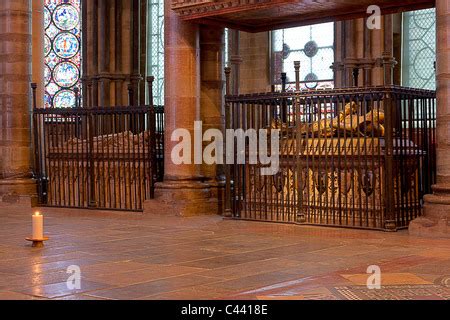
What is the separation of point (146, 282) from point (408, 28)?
1647 cm

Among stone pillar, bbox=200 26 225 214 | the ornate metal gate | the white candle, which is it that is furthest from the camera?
the ornate metal gate

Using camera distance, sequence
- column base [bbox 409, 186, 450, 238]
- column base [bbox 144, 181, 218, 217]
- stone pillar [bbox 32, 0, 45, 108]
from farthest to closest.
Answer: stone pillar [bbox 32, 0, 45, 108]
column base [bbox 144, 181, 218, 217]
column base [bbox 409, 186, 450, 238]

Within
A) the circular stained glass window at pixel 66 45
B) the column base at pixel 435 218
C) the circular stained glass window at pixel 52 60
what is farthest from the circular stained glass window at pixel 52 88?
the column base at pixel 435 218

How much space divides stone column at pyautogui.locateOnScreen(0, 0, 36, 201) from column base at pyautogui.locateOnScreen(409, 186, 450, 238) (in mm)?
9030

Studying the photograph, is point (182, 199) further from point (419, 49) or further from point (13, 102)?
point (419, 49)

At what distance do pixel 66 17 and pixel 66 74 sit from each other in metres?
2.05

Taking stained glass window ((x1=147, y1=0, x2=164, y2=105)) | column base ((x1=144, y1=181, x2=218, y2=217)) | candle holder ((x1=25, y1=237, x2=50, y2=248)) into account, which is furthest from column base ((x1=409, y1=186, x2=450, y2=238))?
stained glass window ((x1=147, y1=0, x2=164, y2=105))

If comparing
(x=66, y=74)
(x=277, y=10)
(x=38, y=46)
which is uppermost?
(x=38, y=46)

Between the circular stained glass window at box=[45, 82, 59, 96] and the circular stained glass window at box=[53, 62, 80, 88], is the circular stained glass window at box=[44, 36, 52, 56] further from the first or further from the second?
the circular stained glass window at box=[45, 82, 59, 96]

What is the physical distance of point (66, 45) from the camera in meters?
29.1

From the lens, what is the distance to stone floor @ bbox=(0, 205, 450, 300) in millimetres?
7363

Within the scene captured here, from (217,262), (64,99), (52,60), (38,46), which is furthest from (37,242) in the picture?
(52,60)

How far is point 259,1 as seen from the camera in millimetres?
13391
